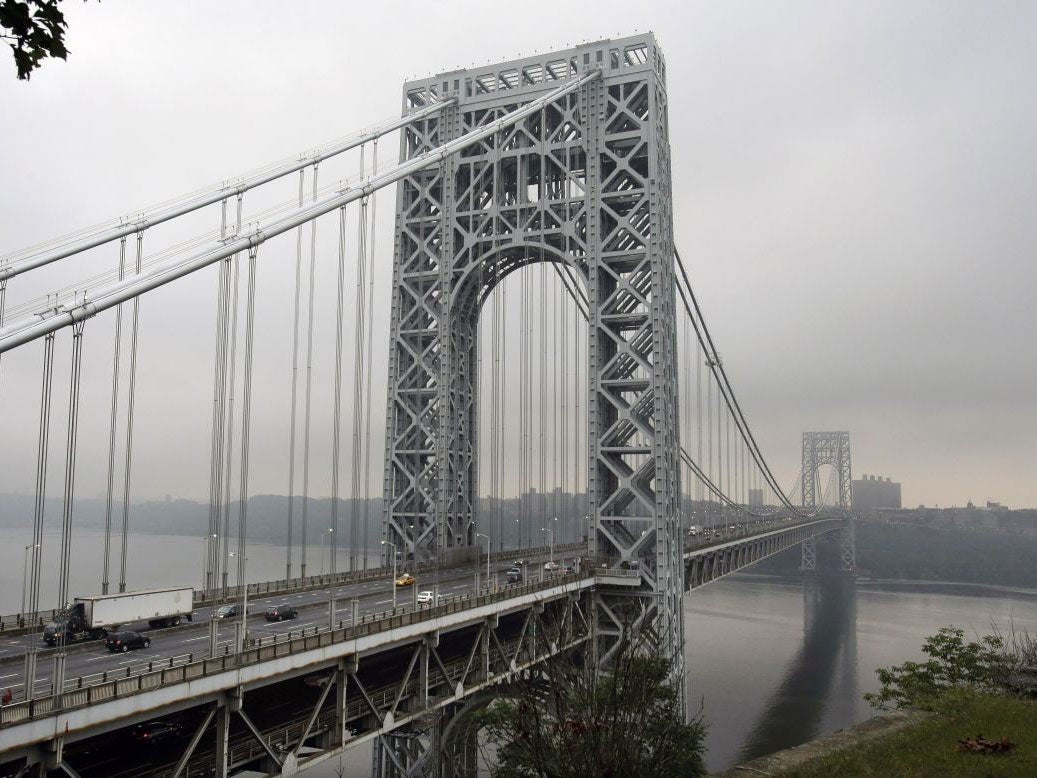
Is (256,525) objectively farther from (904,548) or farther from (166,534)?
(904,548)

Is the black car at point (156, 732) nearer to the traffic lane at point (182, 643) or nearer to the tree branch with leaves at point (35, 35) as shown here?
the traffic lane at point (182, 643)

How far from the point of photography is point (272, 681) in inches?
910

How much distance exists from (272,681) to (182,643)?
5119mm

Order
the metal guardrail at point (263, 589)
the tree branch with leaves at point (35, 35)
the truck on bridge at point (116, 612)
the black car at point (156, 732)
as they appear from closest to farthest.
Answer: the tree branch with leaves at point (35, 35)
the black car at point (156, 732)
the truck on bridge at point (116, 612)
the metal guardrail at point (263, 589)

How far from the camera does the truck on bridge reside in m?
26.4

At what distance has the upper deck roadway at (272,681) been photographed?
18.4 meters

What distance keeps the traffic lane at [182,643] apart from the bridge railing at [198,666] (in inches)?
24.3

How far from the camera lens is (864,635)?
10806 centimetres

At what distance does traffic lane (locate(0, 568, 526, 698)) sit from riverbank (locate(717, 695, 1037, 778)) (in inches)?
591

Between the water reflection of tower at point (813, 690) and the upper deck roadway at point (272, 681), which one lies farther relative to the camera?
the water reflection of tower at point (813, 690)

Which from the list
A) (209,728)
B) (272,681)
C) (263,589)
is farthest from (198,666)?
(263,589)

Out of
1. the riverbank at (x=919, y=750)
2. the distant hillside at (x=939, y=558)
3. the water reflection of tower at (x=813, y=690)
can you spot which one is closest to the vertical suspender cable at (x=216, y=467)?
the riverbank at (x=919, y=750)

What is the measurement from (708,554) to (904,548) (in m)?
145

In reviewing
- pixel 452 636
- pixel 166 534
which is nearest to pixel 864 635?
pixel 452 636
